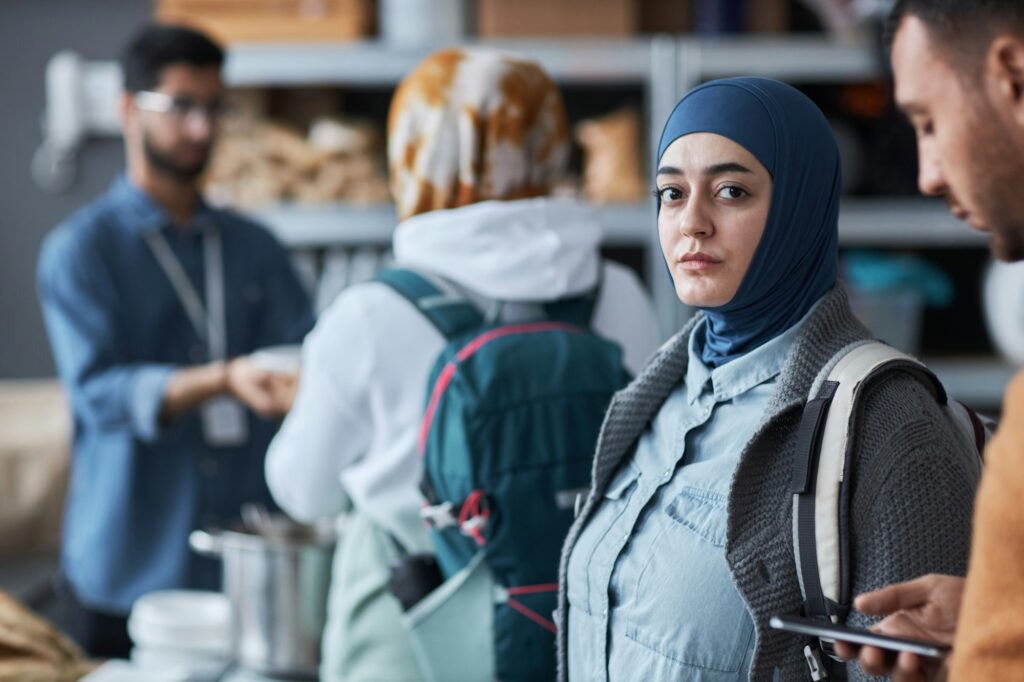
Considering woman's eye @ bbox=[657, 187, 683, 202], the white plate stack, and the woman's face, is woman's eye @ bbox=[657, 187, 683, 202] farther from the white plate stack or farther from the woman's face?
the white plate stack

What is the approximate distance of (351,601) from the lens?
1691 millimetres

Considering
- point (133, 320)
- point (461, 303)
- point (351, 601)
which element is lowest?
point (351, 601)

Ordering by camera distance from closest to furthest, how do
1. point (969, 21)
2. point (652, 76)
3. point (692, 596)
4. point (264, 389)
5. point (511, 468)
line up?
point (969, 21)
point (692, 596)
point (511, 468)
point (264, 389)
point (652, 76)

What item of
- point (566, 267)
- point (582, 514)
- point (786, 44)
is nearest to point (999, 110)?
point (582, 514)

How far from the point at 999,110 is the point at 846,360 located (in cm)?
26

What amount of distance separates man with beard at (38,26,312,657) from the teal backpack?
1.01 m

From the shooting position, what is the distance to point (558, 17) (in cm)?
341

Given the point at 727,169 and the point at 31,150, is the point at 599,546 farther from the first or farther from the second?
the point at 31,150

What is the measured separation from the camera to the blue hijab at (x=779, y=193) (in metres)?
1.19

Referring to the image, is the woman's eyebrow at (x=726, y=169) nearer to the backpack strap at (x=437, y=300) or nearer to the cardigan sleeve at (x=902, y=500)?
the cardigan sleeve at (x=902, y=500)

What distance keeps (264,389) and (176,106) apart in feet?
2.42

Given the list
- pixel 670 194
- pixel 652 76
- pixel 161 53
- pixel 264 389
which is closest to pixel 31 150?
pixel 161 53

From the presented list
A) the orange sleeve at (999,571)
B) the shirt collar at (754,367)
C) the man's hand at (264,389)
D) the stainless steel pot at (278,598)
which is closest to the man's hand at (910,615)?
the orange sleeve at (999,571)

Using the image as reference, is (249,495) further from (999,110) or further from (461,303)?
(999,110)
